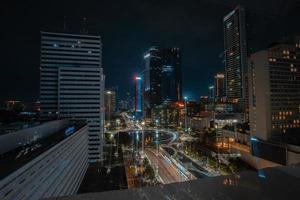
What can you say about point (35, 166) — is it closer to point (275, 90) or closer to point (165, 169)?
point (165, 169)

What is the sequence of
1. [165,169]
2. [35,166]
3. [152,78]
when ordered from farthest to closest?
[152,78], [165,169], [35,166]

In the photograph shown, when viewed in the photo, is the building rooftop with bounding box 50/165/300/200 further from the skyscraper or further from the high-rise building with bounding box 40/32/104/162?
the high-rise building with bounding box 40/32/104/162

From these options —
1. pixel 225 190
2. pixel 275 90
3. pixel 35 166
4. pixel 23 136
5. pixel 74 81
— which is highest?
pixel 74 81

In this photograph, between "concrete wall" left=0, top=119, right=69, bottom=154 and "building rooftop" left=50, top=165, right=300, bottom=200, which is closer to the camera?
"building rooftop" left=50, top=165, right=300, bottom=200

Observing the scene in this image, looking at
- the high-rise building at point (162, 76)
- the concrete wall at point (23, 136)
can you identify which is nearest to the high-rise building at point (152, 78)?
the high-rise building at point (162, 76)

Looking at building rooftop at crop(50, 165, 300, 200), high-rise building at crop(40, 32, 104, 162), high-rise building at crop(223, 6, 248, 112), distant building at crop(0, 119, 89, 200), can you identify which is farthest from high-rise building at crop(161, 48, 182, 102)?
building rooftop at crop(50, 165, 300, 200)

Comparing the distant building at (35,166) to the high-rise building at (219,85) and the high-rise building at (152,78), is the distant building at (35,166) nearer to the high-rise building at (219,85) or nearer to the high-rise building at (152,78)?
the high-rise building at (152,78)

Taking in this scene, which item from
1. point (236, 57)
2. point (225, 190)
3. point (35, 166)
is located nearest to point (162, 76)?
point (236, 57)
